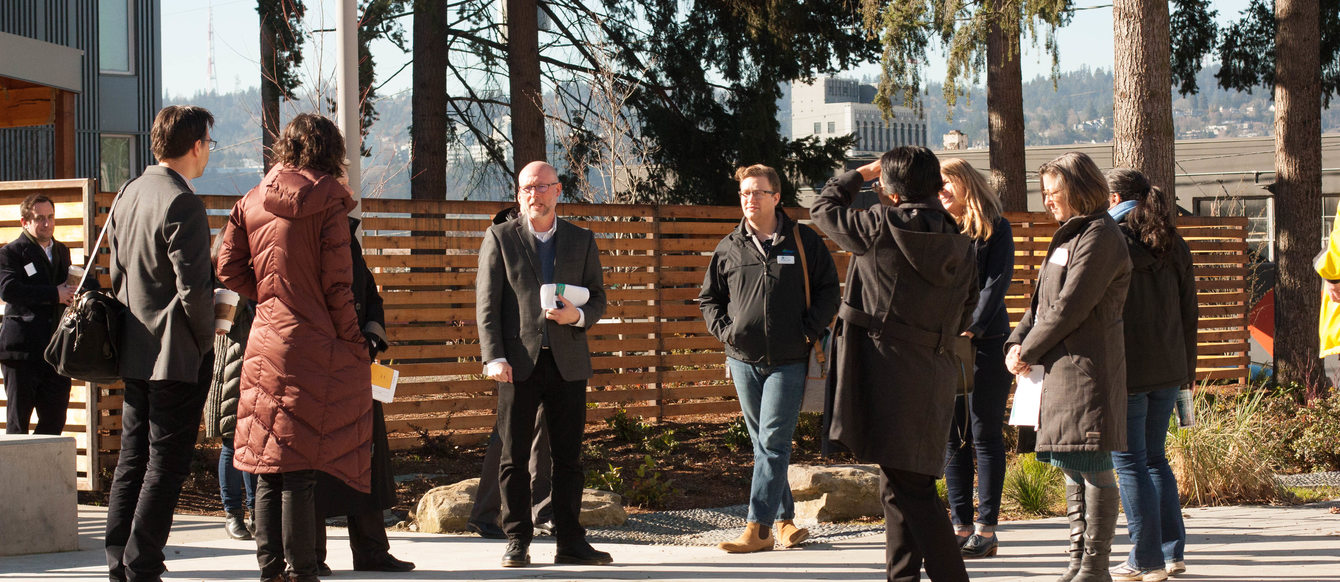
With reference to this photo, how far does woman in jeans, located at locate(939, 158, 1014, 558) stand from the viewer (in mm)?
5914

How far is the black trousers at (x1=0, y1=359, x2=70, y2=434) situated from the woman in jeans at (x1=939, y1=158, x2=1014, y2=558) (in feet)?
17.1

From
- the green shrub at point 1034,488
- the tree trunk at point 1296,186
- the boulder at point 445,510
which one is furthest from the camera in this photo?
the tree trunk at point 1296,186

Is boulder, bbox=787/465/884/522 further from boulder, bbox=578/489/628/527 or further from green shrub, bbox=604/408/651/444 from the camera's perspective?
green shrub, bbox=604/408/651/444

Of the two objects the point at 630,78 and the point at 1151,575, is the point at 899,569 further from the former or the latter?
the point at 630,78

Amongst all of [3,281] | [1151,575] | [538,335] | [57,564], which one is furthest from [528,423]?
[3,281]

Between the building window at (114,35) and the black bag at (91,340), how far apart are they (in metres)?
24.3

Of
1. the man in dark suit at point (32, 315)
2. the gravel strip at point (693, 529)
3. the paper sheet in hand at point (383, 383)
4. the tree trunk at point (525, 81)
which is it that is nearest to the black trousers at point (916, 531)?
the gravel strip at point (693, 529)

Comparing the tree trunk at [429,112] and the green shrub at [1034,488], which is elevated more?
the tree trunk at [429,112]

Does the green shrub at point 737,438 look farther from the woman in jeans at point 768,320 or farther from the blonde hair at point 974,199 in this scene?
the blonde hair at point 974,199

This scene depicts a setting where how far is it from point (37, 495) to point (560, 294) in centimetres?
274

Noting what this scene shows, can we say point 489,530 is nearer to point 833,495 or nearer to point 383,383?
point 383,383

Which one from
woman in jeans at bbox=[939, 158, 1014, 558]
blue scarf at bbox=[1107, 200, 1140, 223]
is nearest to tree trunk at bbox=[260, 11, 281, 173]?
woman in jeans at bbox=[939, 158, 1014, 558]

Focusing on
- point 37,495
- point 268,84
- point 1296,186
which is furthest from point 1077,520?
point 268,84

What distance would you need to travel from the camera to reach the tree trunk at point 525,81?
51.3ft
